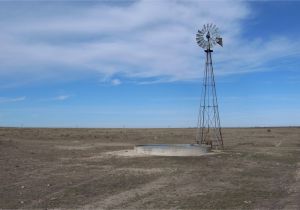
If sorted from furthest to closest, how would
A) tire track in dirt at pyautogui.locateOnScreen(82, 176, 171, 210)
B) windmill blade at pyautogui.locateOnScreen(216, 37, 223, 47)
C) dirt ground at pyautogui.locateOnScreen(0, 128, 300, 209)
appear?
windmill blade at pyautogui.locateOnScreen(216, 37, 223, 47) < dirt ground at pyautogui.locateOnScreen(0, 128, 300, 209) < tire track in dirt at pyautogui.locateOnScreen(82, 176, 171, 210)

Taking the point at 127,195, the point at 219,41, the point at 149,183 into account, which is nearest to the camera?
the point at 127,195

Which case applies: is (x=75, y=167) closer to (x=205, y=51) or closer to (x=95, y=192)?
(x=95, y=192)

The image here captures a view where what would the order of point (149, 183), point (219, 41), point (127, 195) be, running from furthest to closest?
point (219, 41) → point (149, 183) → point (127, 195)

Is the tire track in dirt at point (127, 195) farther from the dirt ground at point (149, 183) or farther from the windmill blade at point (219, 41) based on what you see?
the windmill blade at point (219, 41)

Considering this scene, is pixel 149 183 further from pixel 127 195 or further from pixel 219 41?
pixel 219 41

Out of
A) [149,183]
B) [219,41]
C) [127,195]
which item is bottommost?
[127,195]

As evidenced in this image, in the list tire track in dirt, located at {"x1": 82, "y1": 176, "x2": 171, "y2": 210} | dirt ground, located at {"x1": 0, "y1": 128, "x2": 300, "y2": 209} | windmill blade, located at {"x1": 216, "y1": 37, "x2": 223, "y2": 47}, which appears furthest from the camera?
windmill blade, located at {"x1": 216, "y1": 37, "x2": 223, "y2": 47}

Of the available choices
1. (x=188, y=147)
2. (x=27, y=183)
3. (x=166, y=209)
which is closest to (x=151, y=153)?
(x=188, y=147)

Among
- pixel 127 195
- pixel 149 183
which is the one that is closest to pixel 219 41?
pixel 149 183

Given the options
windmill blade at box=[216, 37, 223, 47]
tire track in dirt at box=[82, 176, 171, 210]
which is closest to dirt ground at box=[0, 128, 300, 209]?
tire track in dirt at box=[82, 176, 171, 210]

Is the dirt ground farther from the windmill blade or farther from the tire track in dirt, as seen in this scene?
the windmill blade

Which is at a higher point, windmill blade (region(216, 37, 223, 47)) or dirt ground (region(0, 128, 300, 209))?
windmill blade (region(216, 37, 223, 47))

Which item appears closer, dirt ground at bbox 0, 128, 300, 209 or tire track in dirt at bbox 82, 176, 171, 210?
tire track in dirt at bbox 82, 176, 171, 210

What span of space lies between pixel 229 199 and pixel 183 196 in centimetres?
138
